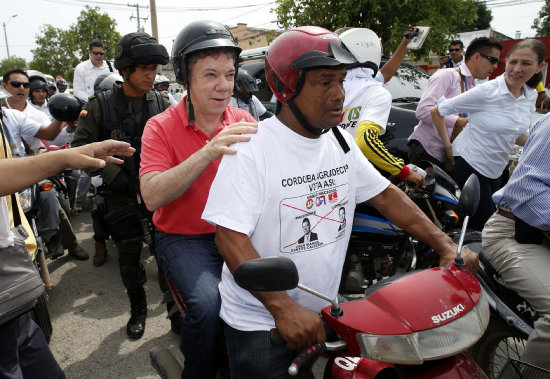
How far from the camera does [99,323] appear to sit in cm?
353

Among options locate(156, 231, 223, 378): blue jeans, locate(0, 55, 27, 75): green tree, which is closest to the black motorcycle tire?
locate(156, 231, 223, 378): blue jeans

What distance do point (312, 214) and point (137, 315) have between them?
2.46m

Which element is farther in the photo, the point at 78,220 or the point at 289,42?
the point at 78,220

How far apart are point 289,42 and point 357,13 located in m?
11.9

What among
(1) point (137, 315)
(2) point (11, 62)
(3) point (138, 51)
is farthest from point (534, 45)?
(2) point (11, 62)

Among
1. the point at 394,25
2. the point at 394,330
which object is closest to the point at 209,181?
the point at 394,330

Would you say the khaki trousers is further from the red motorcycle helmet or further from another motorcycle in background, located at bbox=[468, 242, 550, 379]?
the red motorcycle helmet

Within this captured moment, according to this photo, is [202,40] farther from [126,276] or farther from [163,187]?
[126,276]

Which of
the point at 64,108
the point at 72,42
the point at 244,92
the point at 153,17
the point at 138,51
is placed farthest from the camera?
the point at 72,42

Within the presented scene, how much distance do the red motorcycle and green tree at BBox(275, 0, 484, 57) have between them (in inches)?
455

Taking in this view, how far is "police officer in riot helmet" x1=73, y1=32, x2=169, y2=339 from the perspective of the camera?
2783 mm

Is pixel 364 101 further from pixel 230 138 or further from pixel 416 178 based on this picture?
pixel 230 138

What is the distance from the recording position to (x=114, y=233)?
10.3 ft

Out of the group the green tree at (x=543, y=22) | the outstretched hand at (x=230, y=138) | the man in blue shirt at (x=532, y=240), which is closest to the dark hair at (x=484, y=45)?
the man in blue shirt at (x=532, y=240)
